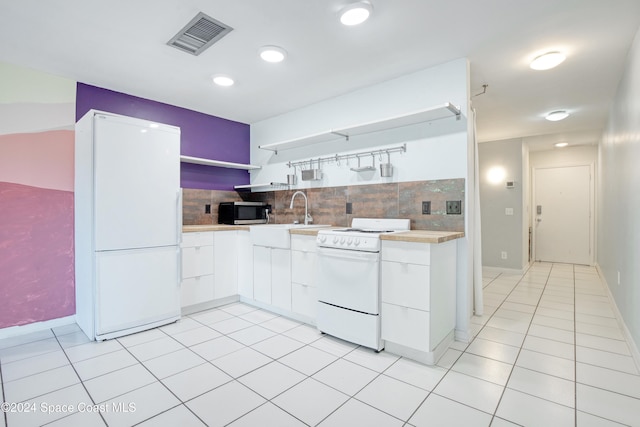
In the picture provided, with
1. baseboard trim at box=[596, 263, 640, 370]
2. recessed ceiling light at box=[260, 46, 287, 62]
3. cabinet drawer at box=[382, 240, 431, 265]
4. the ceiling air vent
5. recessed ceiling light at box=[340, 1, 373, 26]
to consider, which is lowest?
baseboard trim at box=[596, 263, 640, 370]

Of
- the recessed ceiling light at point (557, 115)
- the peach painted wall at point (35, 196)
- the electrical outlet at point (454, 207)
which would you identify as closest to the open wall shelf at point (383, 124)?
the electrical outlet at point (454, 207)

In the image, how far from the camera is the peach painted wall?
2.71 meters

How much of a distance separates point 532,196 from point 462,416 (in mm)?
6322

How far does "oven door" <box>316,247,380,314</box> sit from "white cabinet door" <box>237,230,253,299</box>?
3.58 feet

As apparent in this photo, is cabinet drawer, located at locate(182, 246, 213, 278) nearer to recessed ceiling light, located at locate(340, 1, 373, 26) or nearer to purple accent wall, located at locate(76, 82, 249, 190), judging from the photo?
purple accent wall, located at locate(76, 82, 249, 190)

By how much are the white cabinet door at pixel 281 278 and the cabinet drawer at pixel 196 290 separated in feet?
2.48

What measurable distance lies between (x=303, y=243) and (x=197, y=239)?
1219 mm

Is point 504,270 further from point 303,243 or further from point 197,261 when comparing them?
point 197,261

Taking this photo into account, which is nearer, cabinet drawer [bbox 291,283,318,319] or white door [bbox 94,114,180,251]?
white door [bbox 94,114,180,251]

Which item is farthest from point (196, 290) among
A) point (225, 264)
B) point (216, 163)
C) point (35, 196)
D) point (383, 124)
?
point (383, 124)

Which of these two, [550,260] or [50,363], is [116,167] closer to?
[50,363]

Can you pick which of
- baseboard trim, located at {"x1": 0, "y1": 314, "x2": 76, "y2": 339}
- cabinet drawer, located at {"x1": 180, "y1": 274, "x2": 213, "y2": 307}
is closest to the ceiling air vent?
cabinet drawer, located at {"x1": 180, "y1": 274, "x2": 213, "y2": 307}

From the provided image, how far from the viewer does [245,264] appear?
3.56 metres

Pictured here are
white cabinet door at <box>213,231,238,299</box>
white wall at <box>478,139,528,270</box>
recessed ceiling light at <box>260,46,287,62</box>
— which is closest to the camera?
recessed ceiling light at <box>260,46,287,62</box>
